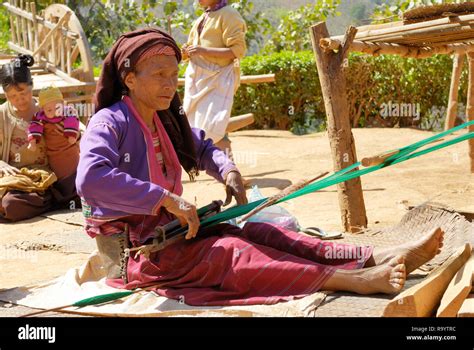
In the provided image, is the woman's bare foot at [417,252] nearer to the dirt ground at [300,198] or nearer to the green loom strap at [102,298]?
the green loom strap at [102,298]

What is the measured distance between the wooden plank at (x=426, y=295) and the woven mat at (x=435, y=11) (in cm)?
246

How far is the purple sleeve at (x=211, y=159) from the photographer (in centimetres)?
476

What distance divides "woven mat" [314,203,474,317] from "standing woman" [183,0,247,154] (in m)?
3.64

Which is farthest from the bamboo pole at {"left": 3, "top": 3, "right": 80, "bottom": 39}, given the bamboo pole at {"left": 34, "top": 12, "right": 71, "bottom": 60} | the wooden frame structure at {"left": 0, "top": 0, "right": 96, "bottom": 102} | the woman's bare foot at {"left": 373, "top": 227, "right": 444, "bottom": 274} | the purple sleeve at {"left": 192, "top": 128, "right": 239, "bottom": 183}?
the woman's bare foot at {"left": 373, "top": 227, "right": 444, "bottom": 274}

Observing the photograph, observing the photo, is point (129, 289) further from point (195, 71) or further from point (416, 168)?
point (416, 168)

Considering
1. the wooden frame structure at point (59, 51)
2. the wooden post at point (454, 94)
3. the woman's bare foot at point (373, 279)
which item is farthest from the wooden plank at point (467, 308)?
the wooden frame structure at point (59, 51)

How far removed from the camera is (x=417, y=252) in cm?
434

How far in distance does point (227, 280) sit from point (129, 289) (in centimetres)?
57

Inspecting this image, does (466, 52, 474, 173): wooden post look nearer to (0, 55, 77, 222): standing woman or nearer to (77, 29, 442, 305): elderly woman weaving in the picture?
(0, 55, 77, 222): standing woman

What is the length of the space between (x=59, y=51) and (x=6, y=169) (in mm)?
3879

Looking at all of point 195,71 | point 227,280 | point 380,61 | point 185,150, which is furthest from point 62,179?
point 380,61

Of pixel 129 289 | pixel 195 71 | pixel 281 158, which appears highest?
pixel 195 71

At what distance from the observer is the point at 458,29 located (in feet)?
19.6

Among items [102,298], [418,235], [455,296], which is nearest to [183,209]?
[102,298]
